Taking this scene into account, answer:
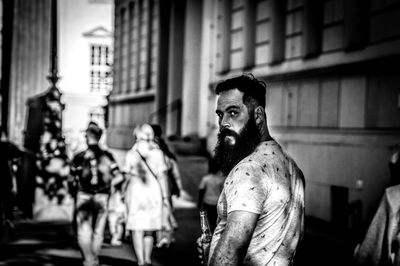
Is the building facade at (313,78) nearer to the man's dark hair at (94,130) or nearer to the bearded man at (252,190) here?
the man's dark hair at (94,130)

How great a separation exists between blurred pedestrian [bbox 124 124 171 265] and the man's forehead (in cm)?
573

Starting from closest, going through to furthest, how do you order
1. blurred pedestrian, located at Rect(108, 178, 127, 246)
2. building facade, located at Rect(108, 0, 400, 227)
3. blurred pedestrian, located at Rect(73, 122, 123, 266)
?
blurred pedestrian, located at Rect(73, 122, 123, 266) < blurred pedestrian, located at Rect(108, 178, 127, 246) < building facade, located at Rect(108, 0, 400, 227)

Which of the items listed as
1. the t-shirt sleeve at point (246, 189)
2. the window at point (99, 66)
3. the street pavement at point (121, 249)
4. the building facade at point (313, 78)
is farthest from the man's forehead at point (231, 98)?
the window at point (99, 66)

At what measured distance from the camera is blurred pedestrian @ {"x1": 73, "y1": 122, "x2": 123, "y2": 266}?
8.41 metres

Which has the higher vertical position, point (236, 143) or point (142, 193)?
point (236, 143)

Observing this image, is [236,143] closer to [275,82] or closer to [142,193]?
[142,193]

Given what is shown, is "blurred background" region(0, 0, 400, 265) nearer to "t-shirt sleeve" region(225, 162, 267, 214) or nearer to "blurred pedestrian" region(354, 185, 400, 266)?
"blurred pedestrian" region(354, 185, 400, 266)

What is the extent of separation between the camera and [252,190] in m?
2.71

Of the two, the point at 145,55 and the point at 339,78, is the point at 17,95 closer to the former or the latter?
the point at 145,55

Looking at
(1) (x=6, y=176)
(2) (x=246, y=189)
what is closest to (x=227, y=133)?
(2) (x=246, y=189)

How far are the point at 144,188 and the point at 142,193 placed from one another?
0.07 meters

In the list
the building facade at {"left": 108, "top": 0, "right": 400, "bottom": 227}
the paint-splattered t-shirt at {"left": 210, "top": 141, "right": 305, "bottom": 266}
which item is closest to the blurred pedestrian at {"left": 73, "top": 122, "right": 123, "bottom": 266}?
the building facade at {"left": 108, "top": 0, "right": 400, "bottom": 227}

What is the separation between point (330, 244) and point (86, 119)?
4455cm

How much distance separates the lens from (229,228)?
2.70m
